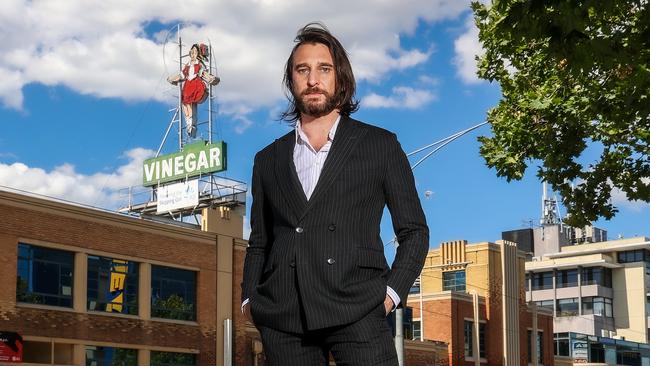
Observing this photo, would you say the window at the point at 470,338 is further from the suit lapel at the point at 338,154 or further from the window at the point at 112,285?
the suit lapel at the point at 338,154

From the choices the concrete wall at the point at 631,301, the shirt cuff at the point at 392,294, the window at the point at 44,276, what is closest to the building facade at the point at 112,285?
the window at the point at 44,276

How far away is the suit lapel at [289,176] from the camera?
4.79 metres

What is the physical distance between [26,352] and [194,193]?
13.8 m

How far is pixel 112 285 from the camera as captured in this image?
3956 centimetres

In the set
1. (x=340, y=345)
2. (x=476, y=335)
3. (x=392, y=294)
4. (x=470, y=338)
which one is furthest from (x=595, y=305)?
(x=340, y=345)

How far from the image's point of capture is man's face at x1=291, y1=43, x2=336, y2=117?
493cm

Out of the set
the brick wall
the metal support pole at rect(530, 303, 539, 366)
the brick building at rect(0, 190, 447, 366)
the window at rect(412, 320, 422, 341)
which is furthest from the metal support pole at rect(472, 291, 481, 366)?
the brick wall

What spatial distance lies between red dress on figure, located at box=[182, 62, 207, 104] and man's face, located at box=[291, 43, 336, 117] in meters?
48.6

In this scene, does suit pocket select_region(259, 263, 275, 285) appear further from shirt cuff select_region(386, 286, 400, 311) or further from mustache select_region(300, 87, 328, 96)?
mustache select_region(300, 87, 328, 96)

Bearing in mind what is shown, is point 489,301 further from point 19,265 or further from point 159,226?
point 19,265

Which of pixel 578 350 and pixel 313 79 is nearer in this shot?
pixel 313 79

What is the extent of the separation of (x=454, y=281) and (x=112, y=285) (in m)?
29.5

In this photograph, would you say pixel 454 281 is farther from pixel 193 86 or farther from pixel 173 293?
pixel 173 293

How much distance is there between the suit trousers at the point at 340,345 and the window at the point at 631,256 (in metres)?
98.1
